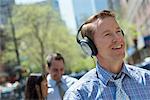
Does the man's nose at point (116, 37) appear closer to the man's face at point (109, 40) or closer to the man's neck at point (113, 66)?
the man's face at point (109, 40)

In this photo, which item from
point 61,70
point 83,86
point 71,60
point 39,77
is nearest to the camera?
point 83,86

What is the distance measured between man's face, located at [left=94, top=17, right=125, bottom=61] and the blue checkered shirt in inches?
3.0

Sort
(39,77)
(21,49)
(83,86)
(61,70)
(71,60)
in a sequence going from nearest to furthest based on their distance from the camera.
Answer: (83,86)
(39,77)
(61,70)
(21,49)
(71,60)

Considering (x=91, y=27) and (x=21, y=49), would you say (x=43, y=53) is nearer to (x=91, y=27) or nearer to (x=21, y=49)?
(x=21, y=49)

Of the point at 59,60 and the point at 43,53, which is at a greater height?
the point at 59,60

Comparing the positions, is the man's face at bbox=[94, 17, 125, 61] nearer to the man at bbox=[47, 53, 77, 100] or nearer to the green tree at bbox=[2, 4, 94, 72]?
the man at bbox=[47, 53, 77, 100]

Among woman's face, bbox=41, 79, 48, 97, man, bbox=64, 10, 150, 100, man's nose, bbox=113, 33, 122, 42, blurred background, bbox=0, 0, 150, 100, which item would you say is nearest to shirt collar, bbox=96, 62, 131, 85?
man, bbox=64, 10, 150, 100

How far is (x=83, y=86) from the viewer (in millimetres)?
2322

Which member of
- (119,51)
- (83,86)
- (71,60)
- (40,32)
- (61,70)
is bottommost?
(71,60)

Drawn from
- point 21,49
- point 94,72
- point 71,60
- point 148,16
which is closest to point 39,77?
point 94,72

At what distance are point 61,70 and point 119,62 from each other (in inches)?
93.0

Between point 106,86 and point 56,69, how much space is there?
2378 mm

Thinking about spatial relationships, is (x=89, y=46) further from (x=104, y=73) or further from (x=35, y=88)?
(x=35, y=88)

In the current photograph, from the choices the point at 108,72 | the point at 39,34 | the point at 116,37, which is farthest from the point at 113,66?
the point at 39,34
